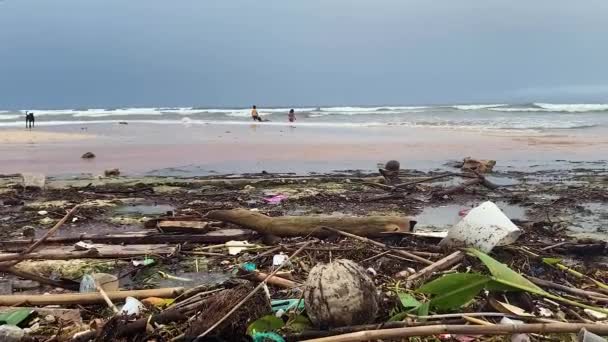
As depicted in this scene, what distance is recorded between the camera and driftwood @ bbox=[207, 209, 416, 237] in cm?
553

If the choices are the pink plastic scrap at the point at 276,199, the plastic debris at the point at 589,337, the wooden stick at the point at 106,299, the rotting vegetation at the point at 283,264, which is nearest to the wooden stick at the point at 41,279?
the rotting vegetation at the point at 283,264

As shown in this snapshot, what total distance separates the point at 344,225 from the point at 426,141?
59.6 feet

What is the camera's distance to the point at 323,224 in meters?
5.65

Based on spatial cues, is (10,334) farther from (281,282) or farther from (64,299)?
(281,282)

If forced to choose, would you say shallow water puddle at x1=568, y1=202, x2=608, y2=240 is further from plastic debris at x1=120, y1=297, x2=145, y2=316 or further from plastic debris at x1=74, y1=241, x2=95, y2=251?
plastic debris at x1=74, y1=241, x2=95, y2=251

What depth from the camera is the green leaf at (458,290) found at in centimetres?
334

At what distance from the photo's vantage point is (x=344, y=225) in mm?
5582

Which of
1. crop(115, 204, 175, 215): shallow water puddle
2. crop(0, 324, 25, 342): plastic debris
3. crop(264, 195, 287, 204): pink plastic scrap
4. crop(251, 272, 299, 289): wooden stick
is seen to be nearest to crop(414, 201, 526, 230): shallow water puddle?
crop(264, 195, 287, 204): pink plastic scrap

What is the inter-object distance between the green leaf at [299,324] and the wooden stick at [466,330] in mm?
317

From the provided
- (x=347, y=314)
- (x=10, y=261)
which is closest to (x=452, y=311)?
(x=347, y=314)

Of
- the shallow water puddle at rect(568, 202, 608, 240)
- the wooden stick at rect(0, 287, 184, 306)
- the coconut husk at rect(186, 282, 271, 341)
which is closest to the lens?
the coconut husk at rect(186, 282, 271, 341)

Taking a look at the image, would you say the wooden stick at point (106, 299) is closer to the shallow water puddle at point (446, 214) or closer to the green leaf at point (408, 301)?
the green leaf at point (408, 301)

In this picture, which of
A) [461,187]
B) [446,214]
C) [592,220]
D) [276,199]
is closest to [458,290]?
[446,214]

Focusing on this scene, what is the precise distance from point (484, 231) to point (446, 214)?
10.7 ft
